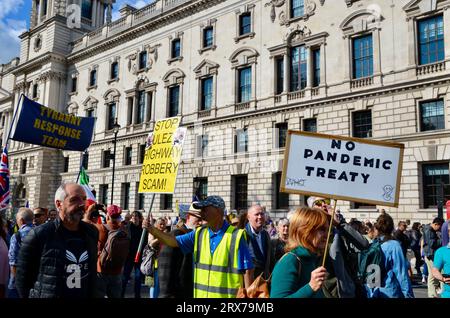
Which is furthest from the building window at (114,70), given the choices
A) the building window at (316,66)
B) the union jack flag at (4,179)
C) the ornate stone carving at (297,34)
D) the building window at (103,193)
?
the union jack flag at (4,179)

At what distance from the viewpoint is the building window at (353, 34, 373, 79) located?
22.9 metres

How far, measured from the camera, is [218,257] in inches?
165

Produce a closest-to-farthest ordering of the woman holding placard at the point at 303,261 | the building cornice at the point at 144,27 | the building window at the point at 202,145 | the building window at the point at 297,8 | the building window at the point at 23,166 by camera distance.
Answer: the woman holding placard at the point at 303,261 < the building window at the point at 297,8 < the building window at the point at 202,145 < the building cornice at the point at 144,27 < the building window at the point at 23,166

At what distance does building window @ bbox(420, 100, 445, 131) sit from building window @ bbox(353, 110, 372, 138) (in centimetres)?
268

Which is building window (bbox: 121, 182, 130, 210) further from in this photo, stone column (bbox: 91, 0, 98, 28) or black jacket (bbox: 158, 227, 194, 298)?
black jacket (bbox: 158, 227, 194, 298)

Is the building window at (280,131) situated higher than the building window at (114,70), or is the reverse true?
the building window at (114,70)

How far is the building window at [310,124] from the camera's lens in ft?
81.3

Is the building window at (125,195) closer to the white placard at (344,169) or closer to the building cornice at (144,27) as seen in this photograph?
the building cornice at (144,27)

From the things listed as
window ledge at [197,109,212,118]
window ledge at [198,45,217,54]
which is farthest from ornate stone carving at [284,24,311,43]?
window ledge at [197,109,212,118]

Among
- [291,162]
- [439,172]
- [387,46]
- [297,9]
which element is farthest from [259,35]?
[291,162]

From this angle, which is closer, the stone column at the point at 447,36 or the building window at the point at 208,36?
the stone column at the point at 447,36

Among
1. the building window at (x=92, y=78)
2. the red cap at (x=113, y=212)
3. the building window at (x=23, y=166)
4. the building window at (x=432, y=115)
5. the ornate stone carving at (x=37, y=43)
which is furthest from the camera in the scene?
the ornate stone carving at (x=37, y=43)

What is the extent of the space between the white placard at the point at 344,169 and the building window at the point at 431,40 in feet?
62.8

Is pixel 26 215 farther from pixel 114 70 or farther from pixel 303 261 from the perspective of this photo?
pixel 114 70
